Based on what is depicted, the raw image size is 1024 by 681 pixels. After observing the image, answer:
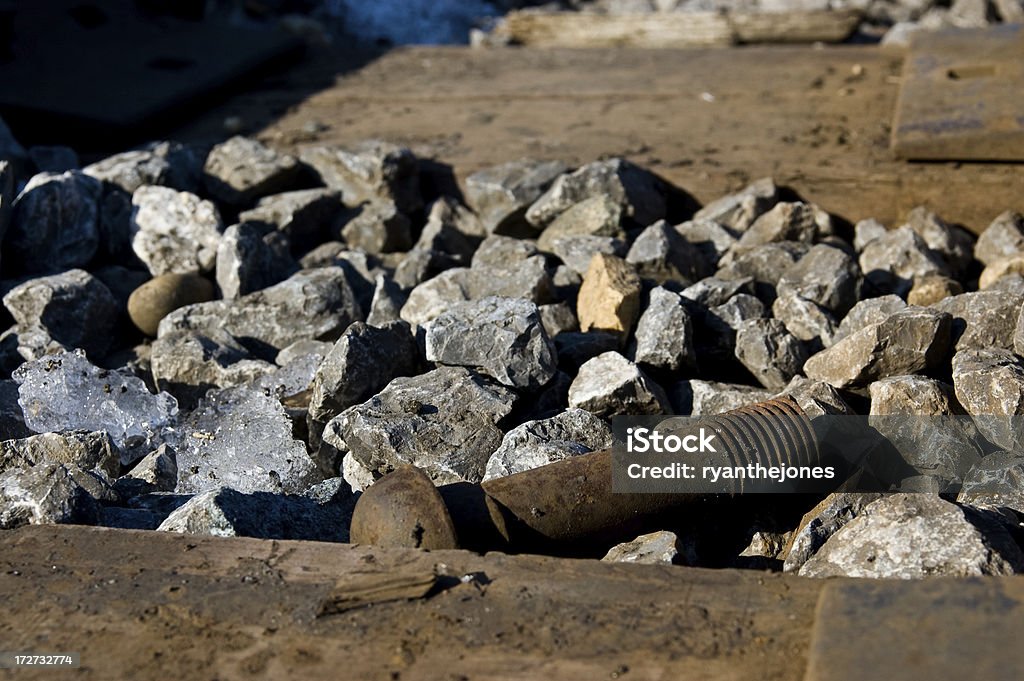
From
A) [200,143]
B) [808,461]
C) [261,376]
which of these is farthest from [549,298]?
[200,143]

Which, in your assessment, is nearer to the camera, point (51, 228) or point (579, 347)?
point (579, 347)

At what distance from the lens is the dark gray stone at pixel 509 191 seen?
169 inches

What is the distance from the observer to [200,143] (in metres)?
5.11

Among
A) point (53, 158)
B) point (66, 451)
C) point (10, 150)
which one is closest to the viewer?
point (66, 451)

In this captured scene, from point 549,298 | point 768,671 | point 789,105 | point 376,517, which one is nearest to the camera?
point 768,671

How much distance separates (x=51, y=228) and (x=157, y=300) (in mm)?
579

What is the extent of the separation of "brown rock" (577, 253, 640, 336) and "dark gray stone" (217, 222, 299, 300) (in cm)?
123

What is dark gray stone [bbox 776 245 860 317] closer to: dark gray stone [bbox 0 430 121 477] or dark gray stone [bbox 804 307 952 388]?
dark gray stone [bbox 804 307 952 388]

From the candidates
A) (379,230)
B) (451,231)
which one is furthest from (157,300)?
(451,231)

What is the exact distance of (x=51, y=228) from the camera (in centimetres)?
402

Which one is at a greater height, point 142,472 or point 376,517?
point 376,517

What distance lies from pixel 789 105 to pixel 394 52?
2601 mm

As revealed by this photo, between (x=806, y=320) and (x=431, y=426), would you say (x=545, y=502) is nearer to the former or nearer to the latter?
(x=431, y=426)

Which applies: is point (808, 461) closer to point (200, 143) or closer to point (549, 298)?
point (549, 298)
